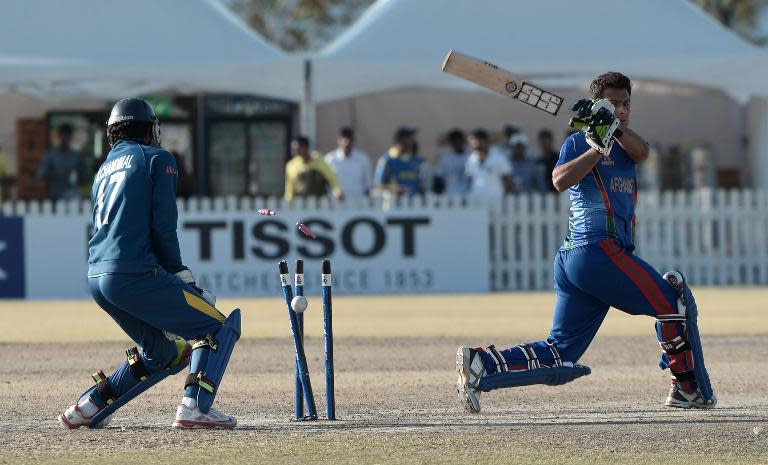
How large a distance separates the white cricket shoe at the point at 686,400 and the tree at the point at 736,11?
31687mm

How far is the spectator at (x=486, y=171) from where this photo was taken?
66.8 ft

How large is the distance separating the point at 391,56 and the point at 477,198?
216 centimetres

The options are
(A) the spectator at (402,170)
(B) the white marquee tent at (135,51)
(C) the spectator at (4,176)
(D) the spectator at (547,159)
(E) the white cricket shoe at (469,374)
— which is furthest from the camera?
(C) the spectator at (4,176)

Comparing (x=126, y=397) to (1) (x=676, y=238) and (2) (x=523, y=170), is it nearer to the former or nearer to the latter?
(1) (x=676, y=238)

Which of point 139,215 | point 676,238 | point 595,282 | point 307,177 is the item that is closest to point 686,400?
point 595,282

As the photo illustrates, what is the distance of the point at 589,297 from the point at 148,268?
7.68 ft

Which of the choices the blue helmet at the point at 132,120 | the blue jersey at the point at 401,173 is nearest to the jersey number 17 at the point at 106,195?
the blue helmet at the point at 132,120

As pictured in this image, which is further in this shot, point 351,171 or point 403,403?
point 351,171

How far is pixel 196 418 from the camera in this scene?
7.90m

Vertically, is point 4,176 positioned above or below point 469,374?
above

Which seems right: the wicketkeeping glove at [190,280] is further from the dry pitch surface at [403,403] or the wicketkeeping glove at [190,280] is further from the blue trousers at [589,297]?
the blue trousers at [589,297]

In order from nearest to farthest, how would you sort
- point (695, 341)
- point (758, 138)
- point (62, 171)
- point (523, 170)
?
point (695, 341)
point (523, 170)
point (62, 171)
point (758, 138)

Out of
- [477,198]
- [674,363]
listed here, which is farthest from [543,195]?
[674,363]

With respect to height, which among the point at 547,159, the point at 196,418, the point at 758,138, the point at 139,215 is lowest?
the point at 196,418
